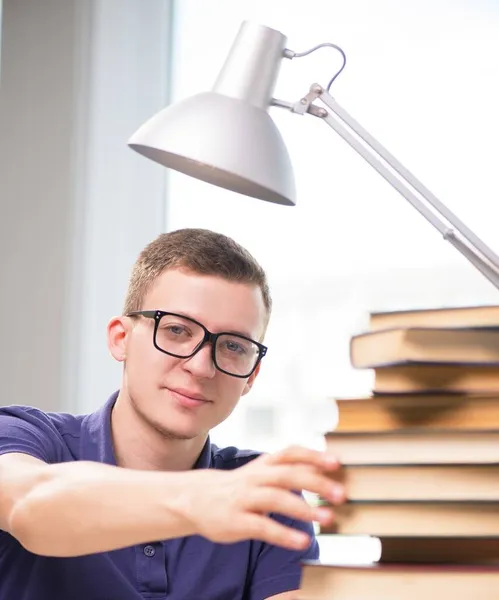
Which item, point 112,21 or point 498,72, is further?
point 112,21

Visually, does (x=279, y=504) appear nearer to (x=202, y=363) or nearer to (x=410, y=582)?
(x=410, y=582)

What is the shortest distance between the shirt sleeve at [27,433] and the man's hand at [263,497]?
1.83 ft

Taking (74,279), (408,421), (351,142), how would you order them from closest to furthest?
1. (408,421)
2. (351,142)
3. (74,279)

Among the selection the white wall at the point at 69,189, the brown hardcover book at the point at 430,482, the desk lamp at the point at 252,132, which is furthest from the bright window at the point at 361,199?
the brown hardcover book at the point at 430,482

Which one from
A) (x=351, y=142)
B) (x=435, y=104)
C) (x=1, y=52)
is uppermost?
(x=1, y=52)

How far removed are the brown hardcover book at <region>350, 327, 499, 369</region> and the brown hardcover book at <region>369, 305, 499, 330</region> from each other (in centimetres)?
1

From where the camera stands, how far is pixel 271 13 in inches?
107

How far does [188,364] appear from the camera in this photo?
56.4 inches

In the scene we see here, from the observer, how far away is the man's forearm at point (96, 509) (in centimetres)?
74

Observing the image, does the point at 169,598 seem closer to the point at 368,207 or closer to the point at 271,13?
the point at 368,207

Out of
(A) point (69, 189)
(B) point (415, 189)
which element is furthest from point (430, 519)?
(A) point (69, 189)

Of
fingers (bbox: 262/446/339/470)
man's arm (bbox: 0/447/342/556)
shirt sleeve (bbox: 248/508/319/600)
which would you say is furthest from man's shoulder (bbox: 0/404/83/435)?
fingers (bbox: 262/446/339/470)

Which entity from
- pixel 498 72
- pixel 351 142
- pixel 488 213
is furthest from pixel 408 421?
pixel 498 72

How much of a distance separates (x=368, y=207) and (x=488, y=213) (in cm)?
32
